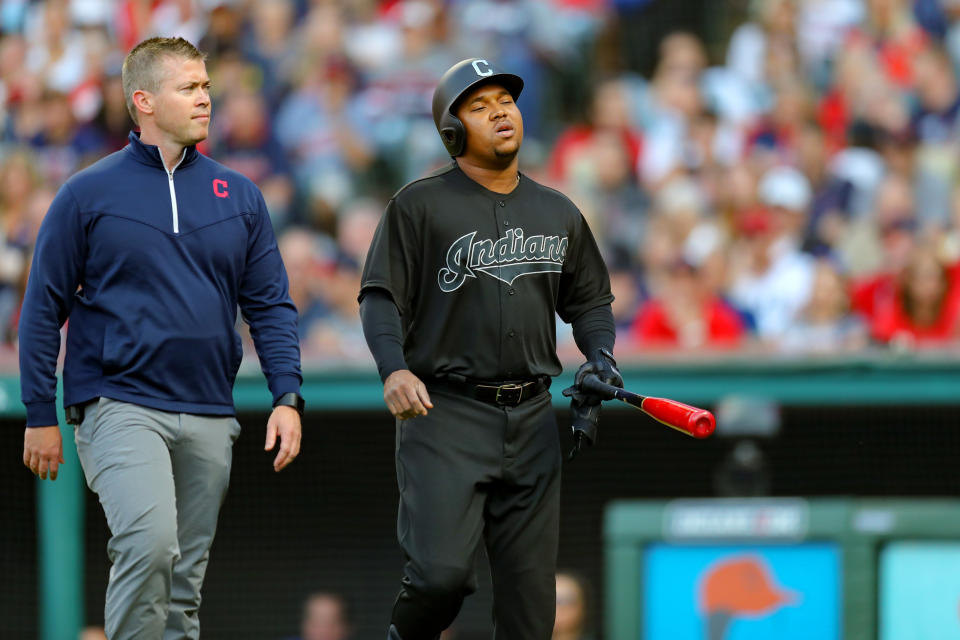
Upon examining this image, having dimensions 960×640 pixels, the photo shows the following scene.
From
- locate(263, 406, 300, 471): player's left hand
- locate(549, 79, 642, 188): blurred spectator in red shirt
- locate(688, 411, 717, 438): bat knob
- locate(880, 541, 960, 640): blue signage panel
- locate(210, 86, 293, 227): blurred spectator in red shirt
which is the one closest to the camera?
locate(688, 411, 717, 438): bat knob

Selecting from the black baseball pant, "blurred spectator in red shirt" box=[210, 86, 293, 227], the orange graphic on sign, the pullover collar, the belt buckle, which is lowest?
the orange graphic on sign

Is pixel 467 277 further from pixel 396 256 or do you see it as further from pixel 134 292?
pixel 134 292

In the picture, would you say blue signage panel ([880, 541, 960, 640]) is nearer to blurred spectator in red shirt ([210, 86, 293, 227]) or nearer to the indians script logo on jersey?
the indians script logo on jersey

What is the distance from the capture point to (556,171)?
9.32 m

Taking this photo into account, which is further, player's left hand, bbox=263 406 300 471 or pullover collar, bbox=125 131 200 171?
pullover collar, bbox=125 131 200 171

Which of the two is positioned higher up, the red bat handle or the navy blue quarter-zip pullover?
the navy blue quarter-zip pullover

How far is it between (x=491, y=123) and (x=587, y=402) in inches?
32.6

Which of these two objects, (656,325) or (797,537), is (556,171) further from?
(797,537)

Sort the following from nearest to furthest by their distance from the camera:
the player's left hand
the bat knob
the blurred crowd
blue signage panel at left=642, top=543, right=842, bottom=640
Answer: the bat knob → the player's left hand → blue signage panel at left=642, top=543, right=842, bottom=640 → the blurred crowd

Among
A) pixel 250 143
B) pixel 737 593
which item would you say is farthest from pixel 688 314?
pixel 250 143

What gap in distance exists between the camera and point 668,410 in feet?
12.4

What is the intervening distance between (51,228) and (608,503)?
440 cm

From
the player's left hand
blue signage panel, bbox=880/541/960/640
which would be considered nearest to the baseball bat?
the player's left hand

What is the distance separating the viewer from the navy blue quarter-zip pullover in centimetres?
386
